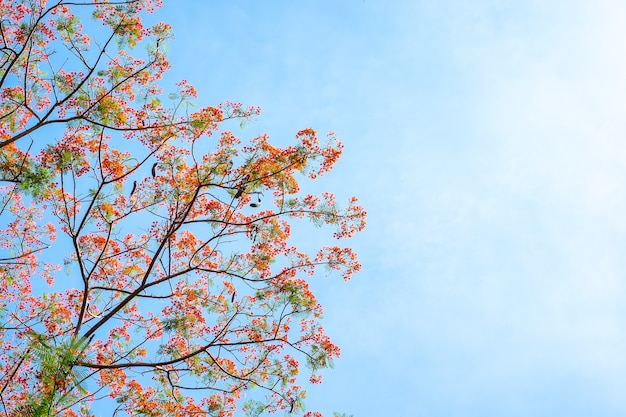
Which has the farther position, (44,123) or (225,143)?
(225,143)

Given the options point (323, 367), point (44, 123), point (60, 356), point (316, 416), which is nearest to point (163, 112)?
point (44, 123)

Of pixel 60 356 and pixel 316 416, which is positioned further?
pixel 316 416

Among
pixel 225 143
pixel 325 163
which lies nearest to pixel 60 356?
pixel 225 143

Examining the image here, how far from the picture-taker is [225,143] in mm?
10398

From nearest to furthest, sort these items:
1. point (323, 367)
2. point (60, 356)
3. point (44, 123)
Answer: point (60, 356) < point (44, 123) < point (323, 367)

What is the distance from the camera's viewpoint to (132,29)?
10.5m

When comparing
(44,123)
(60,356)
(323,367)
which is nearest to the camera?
(60,356)

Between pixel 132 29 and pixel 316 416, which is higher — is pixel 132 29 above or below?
above

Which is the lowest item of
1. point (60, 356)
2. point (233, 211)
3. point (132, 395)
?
point (60, 356)

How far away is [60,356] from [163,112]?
469 cm

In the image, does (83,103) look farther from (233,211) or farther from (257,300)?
(257,300)

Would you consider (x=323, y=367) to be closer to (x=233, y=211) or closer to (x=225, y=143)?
(x=233, y=211)

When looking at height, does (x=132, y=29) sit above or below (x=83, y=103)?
above

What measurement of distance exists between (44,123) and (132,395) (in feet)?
16.5
